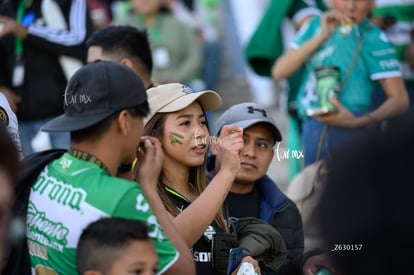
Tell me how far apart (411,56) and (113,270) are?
4835 millimetres

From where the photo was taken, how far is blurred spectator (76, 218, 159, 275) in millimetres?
3303

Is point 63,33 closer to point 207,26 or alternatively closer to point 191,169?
point 191,169

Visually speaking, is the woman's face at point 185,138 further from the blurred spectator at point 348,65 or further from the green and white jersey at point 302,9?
the green and white jersey at point 302,9

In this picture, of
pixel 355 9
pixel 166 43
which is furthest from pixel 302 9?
pixel 166 43

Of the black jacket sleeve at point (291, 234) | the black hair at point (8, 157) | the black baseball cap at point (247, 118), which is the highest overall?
the black hair at point (8, 157)

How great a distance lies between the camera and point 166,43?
9141mm

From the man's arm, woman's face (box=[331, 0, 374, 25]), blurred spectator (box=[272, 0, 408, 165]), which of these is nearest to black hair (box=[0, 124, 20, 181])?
the man's arm

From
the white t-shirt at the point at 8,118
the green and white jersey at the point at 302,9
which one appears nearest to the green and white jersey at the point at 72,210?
the white t-shirt at the point at 8,118

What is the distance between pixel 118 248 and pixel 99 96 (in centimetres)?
58

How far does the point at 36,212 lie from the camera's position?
354 cm

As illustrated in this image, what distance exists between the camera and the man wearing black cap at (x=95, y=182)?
3414 millimetres

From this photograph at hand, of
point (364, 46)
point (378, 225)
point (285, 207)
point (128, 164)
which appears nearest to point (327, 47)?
point (364, 46)

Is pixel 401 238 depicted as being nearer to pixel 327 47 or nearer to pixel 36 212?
pixel 36 212

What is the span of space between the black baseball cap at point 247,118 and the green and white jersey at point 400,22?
10.0ft
